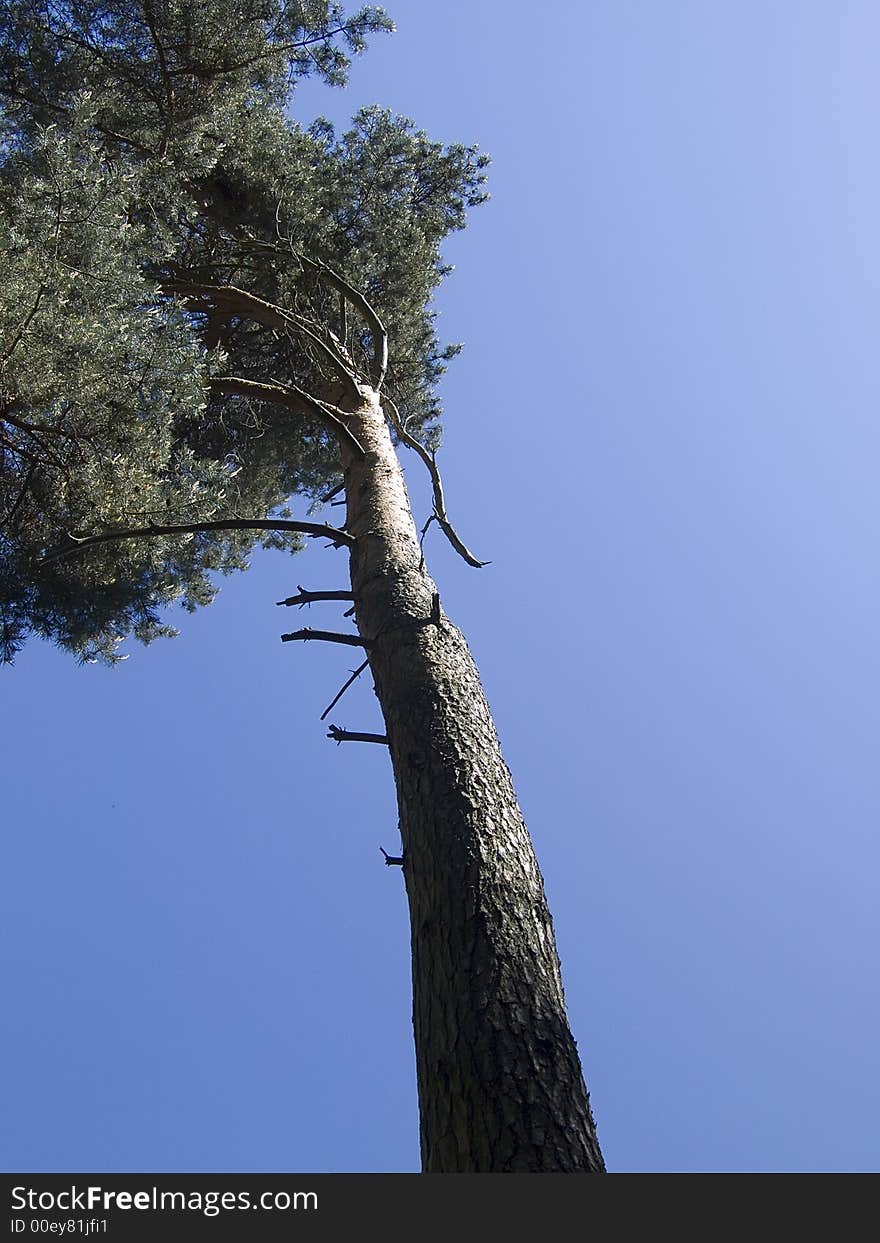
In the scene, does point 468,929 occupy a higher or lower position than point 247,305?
lower

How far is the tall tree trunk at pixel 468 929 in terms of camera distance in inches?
101

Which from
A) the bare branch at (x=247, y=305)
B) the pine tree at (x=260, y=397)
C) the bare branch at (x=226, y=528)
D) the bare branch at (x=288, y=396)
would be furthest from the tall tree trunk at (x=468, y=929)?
the bare branch at (x=247, y=305)

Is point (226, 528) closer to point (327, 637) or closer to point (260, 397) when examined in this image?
point (327, 637)

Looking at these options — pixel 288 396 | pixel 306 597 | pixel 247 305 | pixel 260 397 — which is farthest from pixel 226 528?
pixel 247 305

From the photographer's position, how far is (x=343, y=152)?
8883 millimetres

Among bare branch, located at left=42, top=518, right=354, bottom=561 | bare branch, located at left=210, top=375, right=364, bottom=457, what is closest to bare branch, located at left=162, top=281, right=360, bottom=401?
bare branch, located at left=210, top=375, right=364, bottom=457

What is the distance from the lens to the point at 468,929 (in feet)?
10.0

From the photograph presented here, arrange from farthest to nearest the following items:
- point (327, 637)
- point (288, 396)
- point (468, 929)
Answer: point (288, 396) < point (327, 637) < point (468, 929)

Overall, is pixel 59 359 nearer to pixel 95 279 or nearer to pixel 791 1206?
pixel 95 279

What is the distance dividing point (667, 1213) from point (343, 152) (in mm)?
9202

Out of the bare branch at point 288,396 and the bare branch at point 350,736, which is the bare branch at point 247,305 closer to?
the bare branch at point 288,396

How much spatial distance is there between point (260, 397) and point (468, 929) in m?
6.10

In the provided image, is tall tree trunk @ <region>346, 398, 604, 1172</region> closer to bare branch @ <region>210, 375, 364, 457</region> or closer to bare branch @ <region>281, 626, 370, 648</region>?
bare branch @ <region>281, 626, 370, 648</region>

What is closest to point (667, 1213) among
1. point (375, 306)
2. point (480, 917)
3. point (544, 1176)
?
point (544, 1176)
